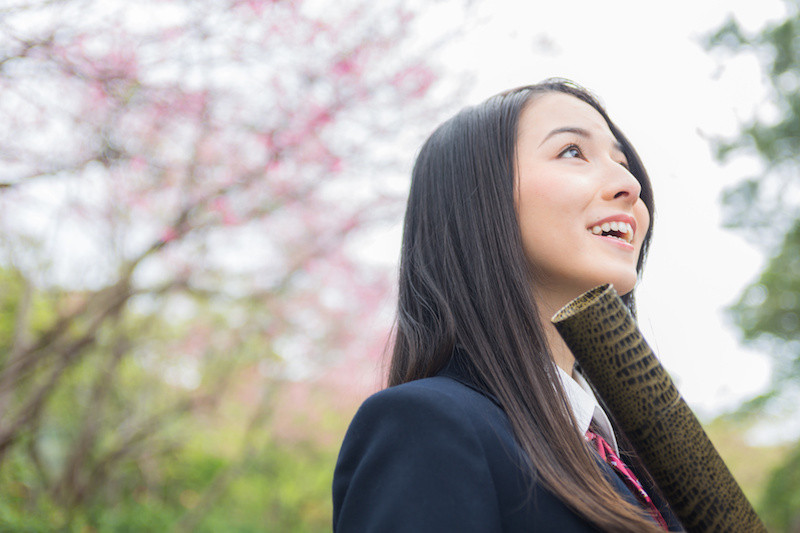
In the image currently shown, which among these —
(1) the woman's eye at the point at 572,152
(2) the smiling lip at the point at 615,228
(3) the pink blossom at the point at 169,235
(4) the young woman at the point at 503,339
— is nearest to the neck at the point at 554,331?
(4) the young woman at the point at 503,339

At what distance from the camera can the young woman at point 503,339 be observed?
3.22ft

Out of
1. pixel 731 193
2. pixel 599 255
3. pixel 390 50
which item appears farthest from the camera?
pixel 731 193

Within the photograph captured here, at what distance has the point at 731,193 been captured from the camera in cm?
943

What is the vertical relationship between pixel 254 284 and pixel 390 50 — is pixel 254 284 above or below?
below

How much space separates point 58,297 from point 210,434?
544cm

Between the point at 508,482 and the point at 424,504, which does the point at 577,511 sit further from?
the point at 424,504

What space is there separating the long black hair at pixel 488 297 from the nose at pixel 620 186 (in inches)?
8.4

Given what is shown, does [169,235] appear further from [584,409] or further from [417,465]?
[417,465]

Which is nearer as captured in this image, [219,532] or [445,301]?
[445,301]

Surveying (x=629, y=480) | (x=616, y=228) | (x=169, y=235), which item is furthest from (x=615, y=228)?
(x=169, y=235)

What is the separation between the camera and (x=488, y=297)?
1.30 m

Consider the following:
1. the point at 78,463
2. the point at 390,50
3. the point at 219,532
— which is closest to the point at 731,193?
the point at 390,50

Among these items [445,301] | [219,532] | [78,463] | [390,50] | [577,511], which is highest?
[390,50]

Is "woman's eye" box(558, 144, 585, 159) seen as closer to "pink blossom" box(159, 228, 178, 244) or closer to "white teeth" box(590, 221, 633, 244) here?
"white teeth" box(590, 221, 633, 244)
